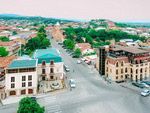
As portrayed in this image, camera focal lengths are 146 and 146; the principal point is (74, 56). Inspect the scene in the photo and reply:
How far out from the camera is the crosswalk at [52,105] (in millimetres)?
29812

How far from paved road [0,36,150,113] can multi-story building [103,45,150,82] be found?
4.44 meters

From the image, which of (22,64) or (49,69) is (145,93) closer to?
(49,69)

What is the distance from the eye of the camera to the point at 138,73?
44.6m

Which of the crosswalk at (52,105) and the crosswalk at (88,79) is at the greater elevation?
the crosswalk at (88,79)

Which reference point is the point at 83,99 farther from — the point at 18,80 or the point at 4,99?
the point at 4,99

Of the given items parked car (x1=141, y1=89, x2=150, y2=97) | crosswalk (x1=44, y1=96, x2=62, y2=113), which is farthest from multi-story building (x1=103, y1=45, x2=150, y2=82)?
crosswalk (x1=44, y1=96, x2=62, y2=113)

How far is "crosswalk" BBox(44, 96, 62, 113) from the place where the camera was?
97.8ft

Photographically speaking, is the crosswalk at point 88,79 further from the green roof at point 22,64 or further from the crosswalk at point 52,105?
the green roof at point 22,64

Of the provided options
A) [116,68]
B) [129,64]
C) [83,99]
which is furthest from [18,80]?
[129,64]

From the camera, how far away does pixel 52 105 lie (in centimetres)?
3172

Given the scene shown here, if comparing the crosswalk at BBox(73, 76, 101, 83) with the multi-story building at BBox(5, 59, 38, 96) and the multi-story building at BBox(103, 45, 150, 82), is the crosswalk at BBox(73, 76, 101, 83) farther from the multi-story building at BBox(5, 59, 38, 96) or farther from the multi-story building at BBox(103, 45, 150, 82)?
the multi-story building at BBox(5, 59, 38, 96)

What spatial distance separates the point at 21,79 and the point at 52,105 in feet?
33.7

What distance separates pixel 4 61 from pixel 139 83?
46.7 metres

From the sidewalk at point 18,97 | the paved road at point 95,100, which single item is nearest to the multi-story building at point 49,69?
the sidewalk at point 18,97
